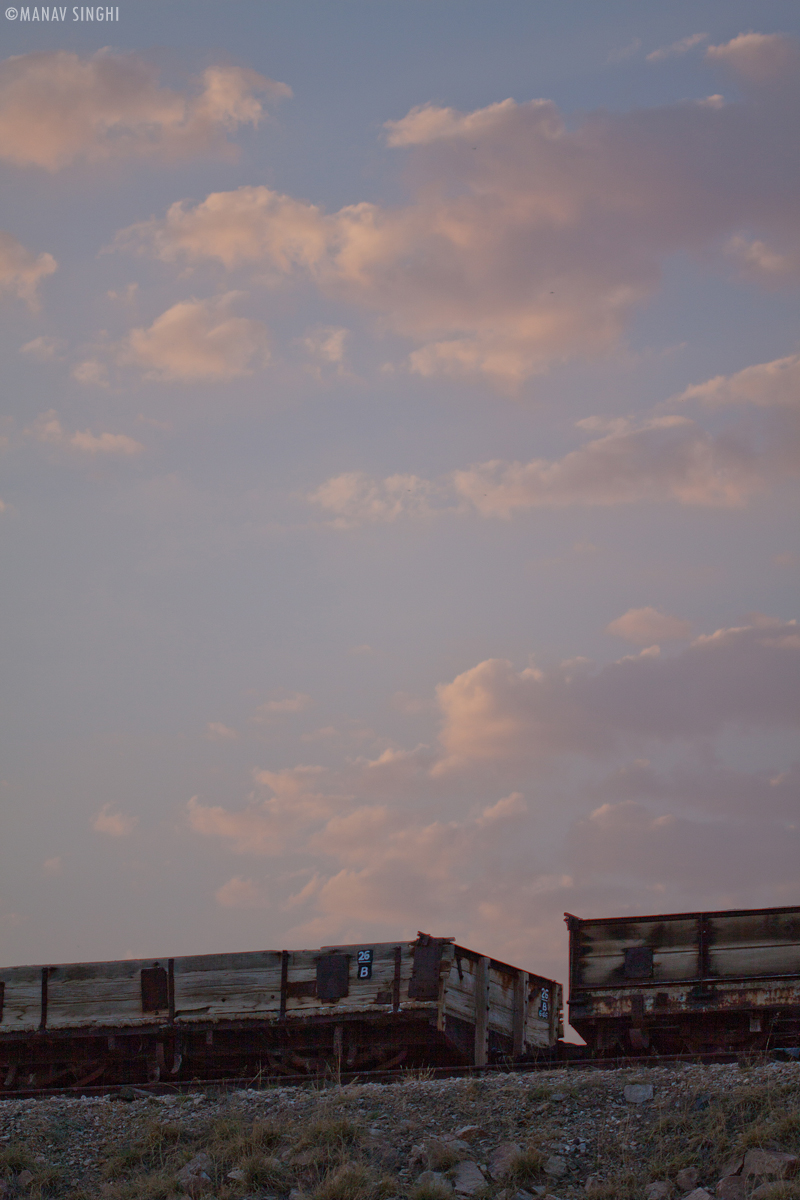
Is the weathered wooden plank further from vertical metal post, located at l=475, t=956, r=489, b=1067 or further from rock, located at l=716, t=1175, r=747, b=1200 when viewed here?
rock, located at l=716, t=1175, r=747, b=1200

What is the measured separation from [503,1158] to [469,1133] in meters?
0.58

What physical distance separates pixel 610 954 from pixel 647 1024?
996 millimetres

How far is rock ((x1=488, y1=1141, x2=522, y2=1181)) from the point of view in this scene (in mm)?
10195

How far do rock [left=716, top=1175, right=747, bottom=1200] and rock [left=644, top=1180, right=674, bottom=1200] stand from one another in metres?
0.42

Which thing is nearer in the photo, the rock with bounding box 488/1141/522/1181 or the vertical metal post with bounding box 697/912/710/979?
the rock with bounding box 488/1141/522/1181

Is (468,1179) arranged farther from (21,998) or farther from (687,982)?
(21,998)

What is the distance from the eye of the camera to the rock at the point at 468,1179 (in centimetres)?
998

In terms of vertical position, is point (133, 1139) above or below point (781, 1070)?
below

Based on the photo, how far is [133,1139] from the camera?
1161 centimetres

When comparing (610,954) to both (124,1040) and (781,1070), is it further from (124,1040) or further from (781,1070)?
(124,1040)

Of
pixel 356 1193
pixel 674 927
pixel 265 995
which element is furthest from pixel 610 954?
pixel 356 1193

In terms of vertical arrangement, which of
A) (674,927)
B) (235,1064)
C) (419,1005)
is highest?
(674,927)

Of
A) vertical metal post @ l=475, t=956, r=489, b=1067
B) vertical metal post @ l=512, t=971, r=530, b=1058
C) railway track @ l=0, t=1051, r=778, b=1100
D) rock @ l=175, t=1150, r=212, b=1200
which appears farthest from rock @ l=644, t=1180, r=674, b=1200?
vertical metal post @ l=512, t=971, r=530, b=1058

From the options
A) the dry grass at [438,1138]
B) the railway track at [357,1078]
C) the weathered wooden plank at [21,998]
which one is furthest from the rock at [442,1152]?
the weathered wooden plank at [21,998]
